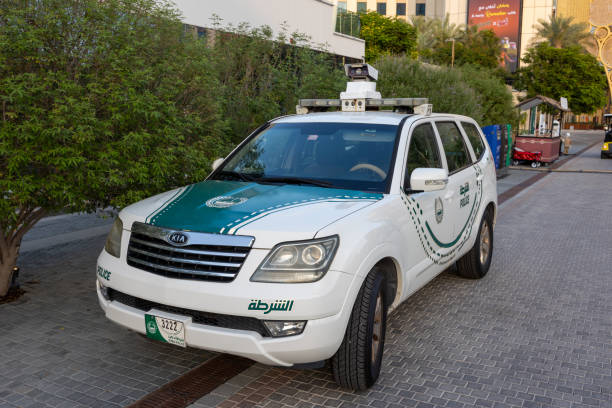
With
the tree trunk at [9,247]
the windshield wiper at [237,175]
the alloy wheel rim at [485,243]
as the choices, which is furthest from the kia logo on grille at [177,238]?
the alloy wheel rim at [485,243]

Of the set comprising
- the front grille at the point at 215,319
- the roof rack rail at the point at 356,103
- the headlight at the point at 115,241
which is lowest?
the front grille at the point at 215,319

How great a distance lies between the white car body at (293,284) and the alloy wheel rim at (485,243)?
228cm

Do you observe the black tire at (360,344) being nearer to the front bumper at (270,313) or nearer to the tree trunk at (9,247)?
the front bumper at (270,313)

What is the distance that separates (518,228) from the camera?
9.84m

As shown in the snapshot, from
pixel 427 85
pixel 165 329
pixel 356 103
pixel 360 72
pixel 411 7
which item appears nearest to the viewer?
pixel 165 329

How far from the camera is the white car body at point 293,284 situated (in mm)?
3357

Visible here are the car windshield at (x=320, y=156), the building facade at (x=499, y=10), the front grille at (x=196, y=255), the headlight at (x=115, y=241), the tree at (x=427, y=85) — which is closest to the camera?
the front grille at (x=196, y=255)

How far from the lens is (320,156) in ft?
15.8

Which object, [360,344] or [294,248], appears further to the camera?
[360,344]

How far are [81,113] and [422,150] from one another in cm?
283

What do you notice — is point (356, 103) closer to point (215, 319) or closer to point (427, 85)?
point (215, 319)

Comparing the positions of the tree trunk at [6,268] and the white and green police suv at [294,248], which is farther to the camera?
the tree trunk at [6,268]

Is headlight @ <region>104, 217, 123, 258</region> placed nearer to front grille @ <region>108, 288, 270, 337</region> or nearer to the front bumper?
front grille @ <region>108, 288, 270, 337</region>

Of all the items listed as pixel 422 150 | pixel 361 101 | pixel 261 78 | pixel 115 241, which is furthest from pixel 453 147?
pixel 261 78
